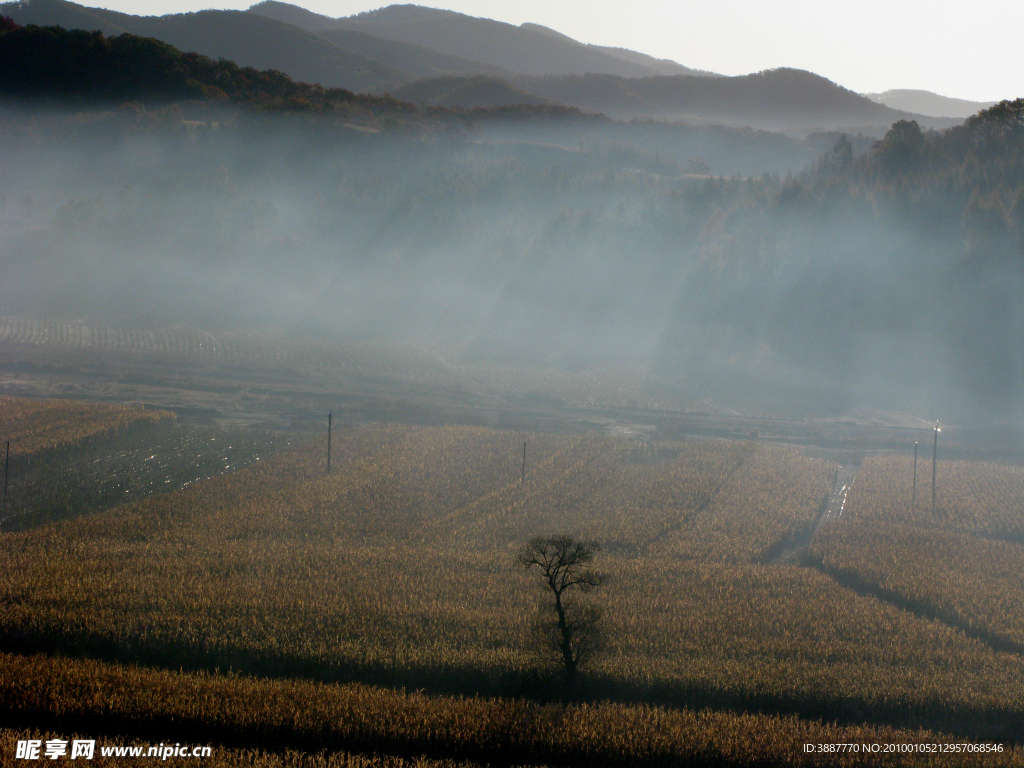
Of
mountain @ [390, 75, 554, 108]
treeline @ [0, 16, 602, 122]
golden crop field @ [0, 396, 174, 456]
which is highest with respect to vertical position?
mountain @ [390, 75, 554, 108]

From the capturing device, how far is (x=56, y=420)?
89.9ft

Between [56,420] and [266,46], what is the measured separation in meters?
152

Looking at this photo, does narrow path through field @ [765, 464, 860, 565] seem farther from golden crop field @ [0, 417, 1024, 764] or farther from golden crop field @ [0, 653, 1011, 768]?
golden crop field @ [0, 653, 1011, 768]

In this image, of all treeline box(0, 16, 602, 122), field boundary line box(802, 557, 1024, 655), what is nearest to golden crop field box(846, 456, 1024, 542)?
field boundary line box(802, 557, 1024, 655)

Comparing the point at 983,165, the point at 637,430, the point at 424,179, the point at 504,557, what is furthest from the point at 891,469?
the point at 424,179

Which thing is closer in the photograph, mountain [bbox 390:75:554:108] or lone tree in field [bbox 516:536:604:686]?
lone tree in field [bbox 516:536:604:686]

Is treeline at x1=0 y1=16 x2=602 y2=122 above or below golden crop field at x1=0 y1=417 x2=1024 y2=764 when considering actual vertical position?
above

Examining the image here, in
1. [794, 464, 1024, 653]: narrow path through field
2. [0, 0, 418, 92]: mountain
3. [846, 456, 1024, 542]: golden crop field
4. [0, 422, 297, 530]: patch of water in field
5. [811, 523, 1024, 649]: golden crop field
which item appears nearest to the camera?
[794, 464, 1024, 653]: narrow path through field

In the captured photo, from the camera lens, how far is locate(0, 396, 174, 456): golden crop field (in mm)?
24763

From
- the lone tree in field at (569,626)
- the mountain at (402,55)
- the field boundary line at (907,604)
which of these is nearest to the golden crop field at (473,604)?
the lone tree in field at (569,626)

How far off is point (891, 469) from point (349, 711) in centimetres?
2403

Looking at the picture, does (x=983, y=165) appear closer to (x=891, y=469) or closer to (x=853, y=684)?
(x=891, y=469)

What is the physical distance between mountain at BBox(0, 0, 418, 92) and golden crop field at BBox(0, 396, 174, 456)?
443ft

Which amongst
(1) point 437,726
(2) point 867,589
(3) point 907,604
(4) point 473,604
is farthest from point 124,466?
(3) point 907,604
